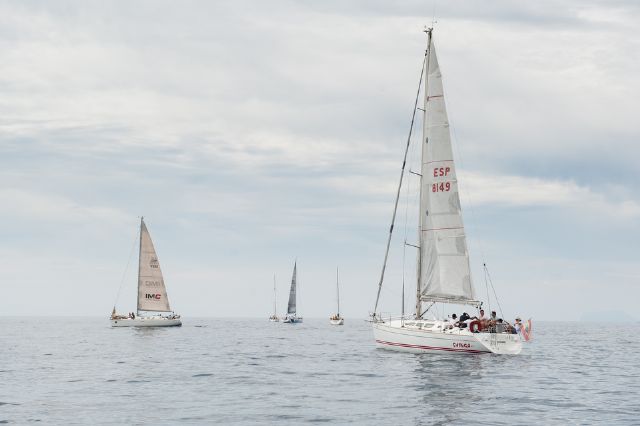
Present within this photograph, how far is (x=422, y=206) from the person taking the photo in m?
53.0

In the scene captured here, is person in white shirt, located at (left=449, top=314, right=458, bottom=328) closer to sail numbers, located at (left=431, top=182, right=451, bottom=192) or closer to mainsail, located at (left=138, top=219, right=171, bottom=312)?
sail numbers, located at (left=431, top=182, right=451, bottom=192)

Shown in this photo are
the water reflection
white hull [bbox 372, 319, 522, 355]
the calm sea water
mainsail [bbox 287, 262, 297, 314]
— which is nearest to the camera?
the calm sea water

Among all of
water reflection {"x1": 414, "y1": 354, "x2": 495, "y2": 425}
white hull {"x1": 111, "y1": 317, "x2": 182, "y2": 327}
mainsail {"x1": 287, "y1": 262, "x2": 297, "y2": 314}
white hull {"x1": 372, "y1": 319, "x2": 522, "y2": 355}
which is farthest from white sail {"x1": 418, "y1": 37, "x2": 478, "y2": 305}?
mainsail {"x1": 287, "y1": 262, "x2": 297, "y2": 314}

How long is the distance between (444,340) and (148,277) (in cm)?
6141

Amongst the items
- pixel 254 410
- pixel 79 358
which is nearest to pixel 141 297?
pixel 79 358

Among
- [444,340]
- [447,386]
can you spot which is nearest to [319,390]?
[447,386]

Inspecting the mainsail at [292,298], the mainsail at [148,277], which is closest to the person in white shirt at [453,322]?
the mainsail at [148,277]

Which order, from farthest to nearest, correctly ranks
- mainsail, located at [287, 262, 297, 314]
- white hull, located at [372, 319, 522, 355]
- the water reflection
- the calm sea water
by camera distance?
1. mainsail, located at [287, 262, 297, 314]
2. white hull, located at [372, 319, 522, 355]
3. the water reflection
4. the calm sea water

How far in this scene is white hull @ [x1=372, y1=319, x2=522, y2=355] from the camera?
1866 inches

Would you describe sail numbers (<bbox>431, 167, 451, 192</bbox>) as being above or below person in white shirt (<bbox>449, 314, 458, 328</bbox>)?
above

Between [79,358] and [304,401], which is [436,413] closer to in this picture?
[304,401]

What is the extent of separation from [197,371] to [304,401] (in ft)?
48.3

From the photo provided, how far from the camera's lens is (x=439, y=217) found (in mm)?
52406

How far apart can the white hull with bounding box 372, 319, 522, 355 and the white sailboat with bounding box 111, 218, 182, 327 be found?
5710 cm
